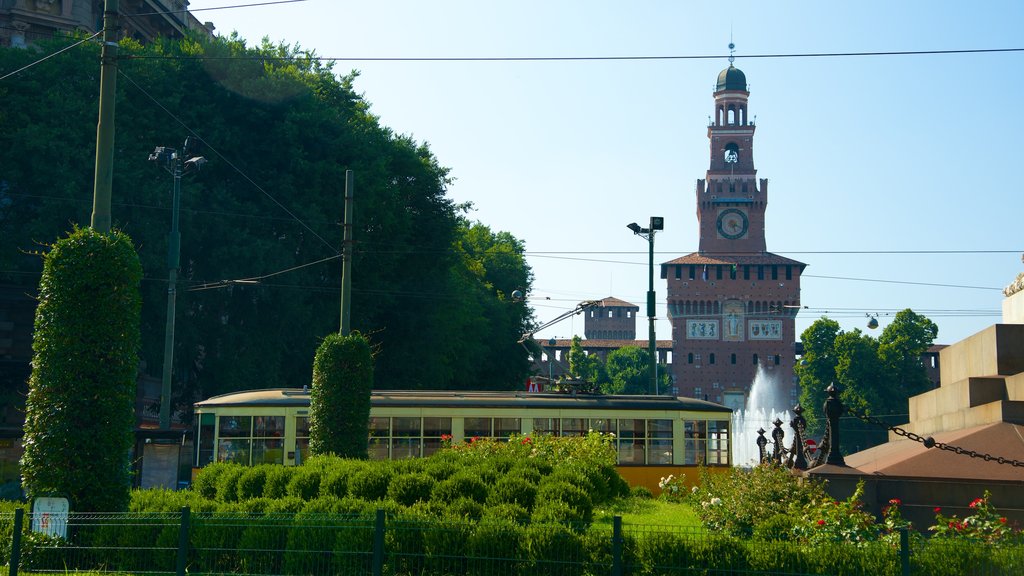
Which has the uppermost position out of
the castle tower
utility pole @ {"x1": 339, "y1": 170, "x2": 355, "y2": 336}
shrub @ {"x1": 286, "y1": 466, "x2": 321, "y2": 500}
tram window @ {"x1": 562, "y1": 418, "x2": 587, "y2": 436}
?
the castle tower

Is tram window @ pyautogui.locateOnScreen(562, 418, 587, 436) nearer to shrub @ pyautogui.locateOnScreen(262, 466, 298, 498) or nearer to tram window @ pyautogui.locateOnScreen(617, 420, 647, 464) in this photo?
tram window @ pyautogui.locateOnScreen(617, 420, 647, 464)

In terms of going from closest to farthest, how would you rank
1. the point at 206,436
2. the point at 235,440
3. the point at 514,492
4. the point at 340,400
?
the point at 514,492 → the point at 340,400 → the point at 235,440 → the point at 206,436

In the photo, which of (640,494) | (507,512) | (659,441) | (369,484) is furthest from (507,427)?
(507,512)

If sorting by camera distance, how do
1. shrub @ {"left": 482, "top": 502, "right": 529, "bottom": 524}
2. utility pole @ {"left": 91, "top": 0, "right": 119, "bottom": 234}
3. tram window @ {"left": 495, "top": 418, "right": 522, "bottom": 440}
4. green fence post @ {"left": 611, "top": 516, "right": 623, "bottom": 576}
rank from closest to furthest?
green fence post @ {"left": 611, "top": 516, "right": 623, "bottom": 576} → shrub @ {"left": 482, "top": 502, "right": 529, "bottom": 524} → utility pole @ {"left": 91, "top": 0, "right": 119, "bottom": 234} → tram window @ {"left": 495, "top": 418, "right": 522, "bottom": 440}

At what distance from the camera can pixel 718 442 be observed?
28.1 metres

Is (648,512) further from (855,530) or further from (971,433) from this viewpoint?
(855,530)

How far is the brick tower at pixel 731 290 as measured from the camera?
128 m

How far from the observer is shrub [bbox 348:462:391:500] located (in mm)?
16031

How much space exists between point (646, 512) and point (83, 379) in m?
9.85

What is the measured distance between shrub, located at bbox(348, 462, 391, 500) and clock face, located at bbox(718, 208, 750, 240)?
11780 cm

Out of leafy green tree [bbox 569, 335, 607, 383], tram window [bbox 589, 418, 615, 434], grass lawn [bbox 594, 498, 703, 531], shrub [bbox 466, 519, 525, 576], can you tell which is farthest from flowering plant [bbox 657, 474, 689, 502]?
leafy green tree [bbox 569, 335, 607, 383]

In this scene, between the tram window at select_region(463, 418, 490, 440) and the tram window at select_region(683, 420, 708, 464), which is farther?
the tram window at select_region(683, 420, 708, 464)

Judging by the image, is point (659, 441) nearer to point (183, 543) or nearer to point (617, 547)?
point (617, 547)

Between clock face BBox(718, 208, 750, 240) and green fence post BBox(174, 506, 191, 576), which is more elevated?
clock face BBox(718, 208, 750, 240)
